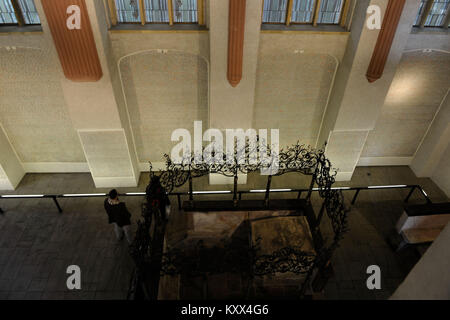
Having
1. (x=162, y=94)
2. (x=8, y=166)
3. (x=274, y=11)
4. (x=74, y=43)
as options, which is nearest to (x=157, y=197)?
(x=162, y=94)

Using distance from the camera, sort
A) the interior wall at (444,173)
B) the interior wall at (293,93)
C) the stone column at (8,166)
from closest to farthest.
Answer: the interior wall at (293,93) < the stone column at (8,166) < the interior wall at (444,173)

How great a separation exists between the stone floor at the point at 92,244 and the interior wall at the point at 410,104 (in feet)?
2.92

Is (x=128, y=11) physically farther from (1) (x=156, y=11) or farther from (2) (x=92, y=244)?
(2) (x=92, y=244)

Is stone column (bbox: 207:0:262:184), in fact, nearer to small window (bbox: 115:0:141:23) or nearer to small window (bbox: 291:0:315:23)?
small window (bbox: 291:0:315:23)

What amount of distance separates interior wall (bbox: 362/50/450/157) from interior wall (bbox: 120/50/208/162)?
3861 millimetres

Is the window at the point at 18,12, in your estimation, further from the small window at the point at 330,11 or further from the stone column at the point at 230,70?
the small window at the point at 330,11

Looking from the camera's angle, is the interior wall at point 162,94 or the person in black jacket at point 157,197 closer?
the person in black jacket at point 157,197

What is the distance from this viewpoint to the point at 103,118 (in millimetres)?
5969

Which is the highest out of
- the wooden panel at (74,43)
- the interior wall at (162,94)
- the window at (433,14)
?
the window at (433,14)

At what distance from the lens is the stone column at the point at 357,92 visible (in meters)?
5.22

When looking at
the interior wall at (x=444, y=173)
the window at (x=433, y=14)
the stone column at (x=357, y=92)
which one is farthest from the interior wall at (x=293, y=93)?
the interior wall at (x=444, y=173)

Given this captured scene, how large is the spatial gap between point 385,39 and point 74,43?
5.04m

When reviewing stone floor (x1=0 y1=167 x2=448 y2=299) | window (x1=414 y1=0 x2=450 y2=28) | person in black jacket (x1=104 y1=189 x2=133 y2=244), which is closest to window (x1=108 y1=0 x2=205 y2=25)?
person in black jacket (x1=104 y1=189 x2=133 y2=244)
